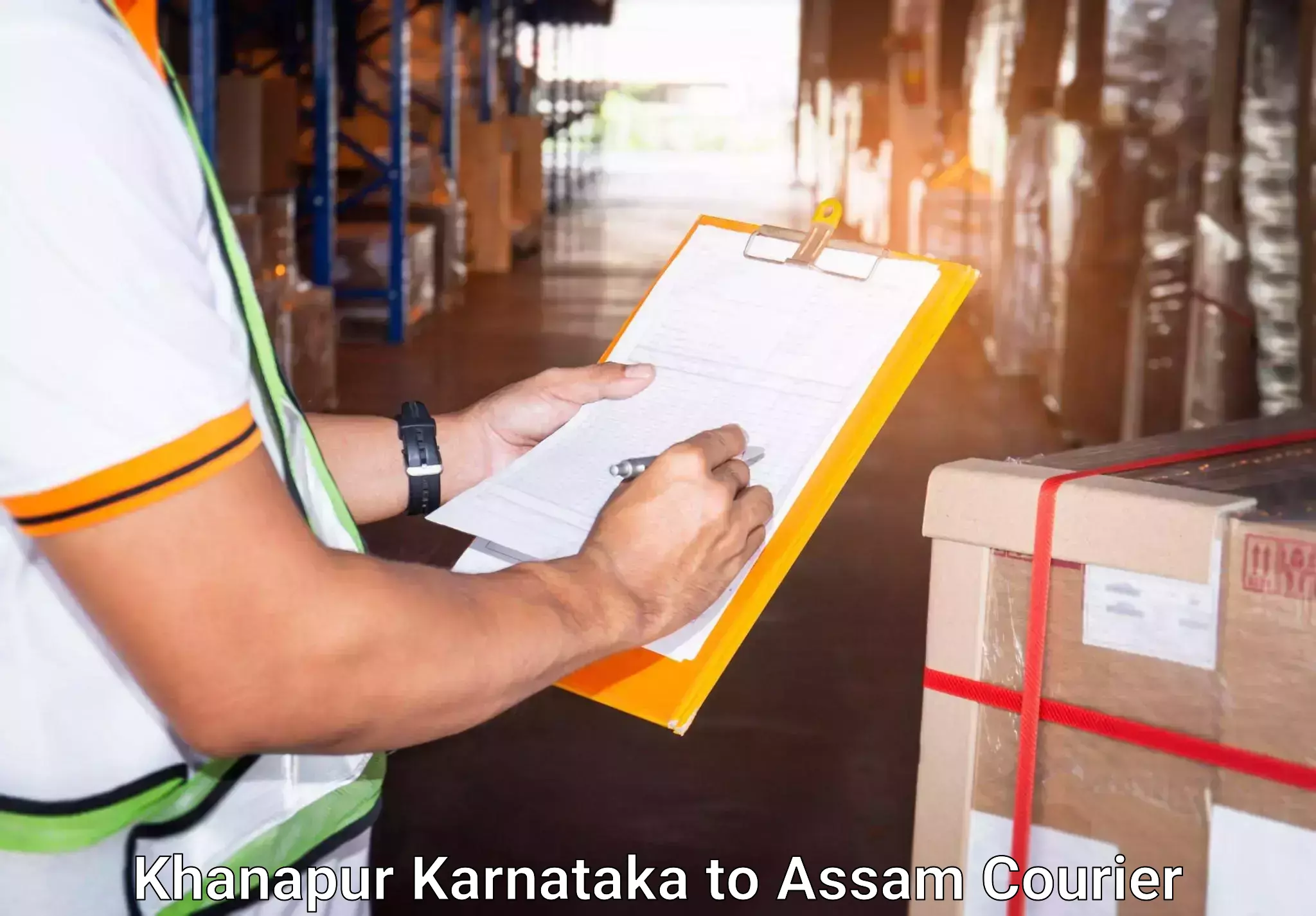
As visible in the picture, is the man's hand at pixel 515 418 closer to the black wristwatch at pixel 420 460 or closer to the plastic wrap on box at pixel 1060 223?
the black wristwatch at pixel 420 460

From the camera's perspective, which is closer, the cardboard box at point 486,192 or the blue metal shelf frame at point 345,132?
the blue metal shelf frame at point 345,132

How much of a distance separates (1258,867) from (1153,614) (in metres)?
0.22

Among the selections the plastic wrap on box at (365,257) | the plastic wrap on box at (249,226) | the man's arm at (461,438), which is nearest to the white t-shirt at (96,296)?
the man's arm at (461,438)

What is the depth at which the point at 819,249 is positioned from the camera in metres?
1.38

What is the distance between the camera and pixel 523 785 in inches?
121

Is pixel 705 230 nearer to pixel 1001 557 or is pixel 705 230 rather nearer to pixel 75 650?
pixel 1001 557

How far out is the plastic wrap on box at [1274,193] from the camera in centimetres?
326

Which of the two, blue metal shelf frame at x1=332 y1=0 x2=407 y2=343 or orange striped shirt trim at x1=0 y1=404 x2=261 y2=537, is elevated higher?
orange striped shirt trim at x1=0 y1=404 x2=261 y2=537

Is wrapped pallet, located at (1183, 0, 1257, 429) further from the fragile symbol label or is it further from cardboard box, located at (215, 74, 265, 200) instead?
cardboard box, located at (215, 74, 265, 200)

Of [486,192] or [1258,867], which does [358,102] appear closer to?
[486,192]

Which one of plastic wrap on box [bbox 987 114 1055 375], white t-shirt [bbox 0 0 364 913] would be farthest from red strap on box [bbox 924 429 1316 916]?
plastic wrap on box [bbox 987 114 1055 375]

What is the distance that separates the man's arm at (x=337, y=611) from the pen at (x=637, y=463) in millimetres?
93

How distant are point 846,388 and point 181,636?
0.64m

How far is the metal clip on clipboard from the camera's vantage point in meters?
1.35
